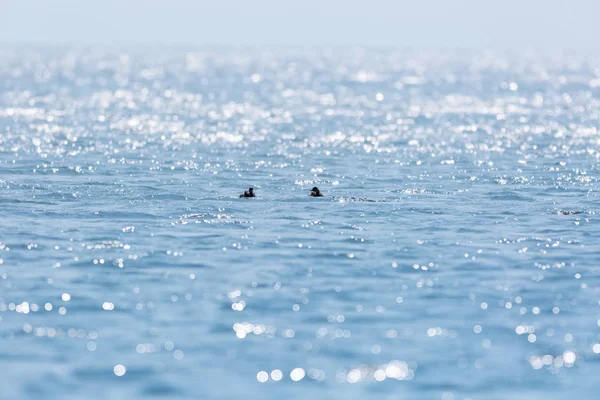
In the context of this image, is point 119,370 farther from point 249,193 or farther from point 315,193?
point 315,193

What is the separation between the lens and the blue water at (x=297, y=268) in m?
21.0

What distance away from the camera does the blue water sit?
21.0 metres

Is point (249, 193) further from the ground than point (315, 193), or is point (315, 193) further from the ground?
point (249, 193)

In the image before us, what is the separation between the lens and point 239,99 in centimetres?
10975

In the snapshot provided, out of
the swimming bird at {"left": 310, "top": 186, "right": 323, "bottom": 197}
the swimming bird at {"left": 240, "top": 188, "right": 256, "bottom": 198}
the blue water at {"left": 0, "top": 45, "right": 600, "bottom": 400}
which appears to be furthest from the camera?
the swimming bird at {"left": 310, "top": 186, "right": 323, "bottom": 197}

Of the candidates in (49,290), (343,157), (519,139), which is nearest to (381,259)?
(49,290)

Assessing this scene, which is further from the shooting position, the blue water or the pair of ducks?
the pair of ducks

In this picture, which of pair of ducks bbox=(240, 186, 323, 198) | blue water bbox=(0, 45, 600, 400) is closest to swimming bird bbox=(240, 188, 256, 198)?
pair of ducks bbox=(240, 186, 323, 198)

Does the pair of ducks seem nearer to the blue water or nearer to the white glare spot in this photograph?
the blue water

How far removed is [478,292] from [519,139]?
4310 centimetres

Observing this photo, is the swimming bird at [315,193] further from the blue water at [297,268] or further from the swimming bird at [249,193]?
the swimming bird at [249,193]

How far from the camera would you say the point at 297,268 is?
29.4 meters

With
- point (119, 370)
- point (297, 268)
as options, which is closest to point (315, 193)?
point (297, 268)

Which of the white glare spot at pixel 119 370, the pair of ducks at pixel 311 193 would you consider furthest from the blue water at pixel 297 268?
the pair of ducks at pixel 311 193
